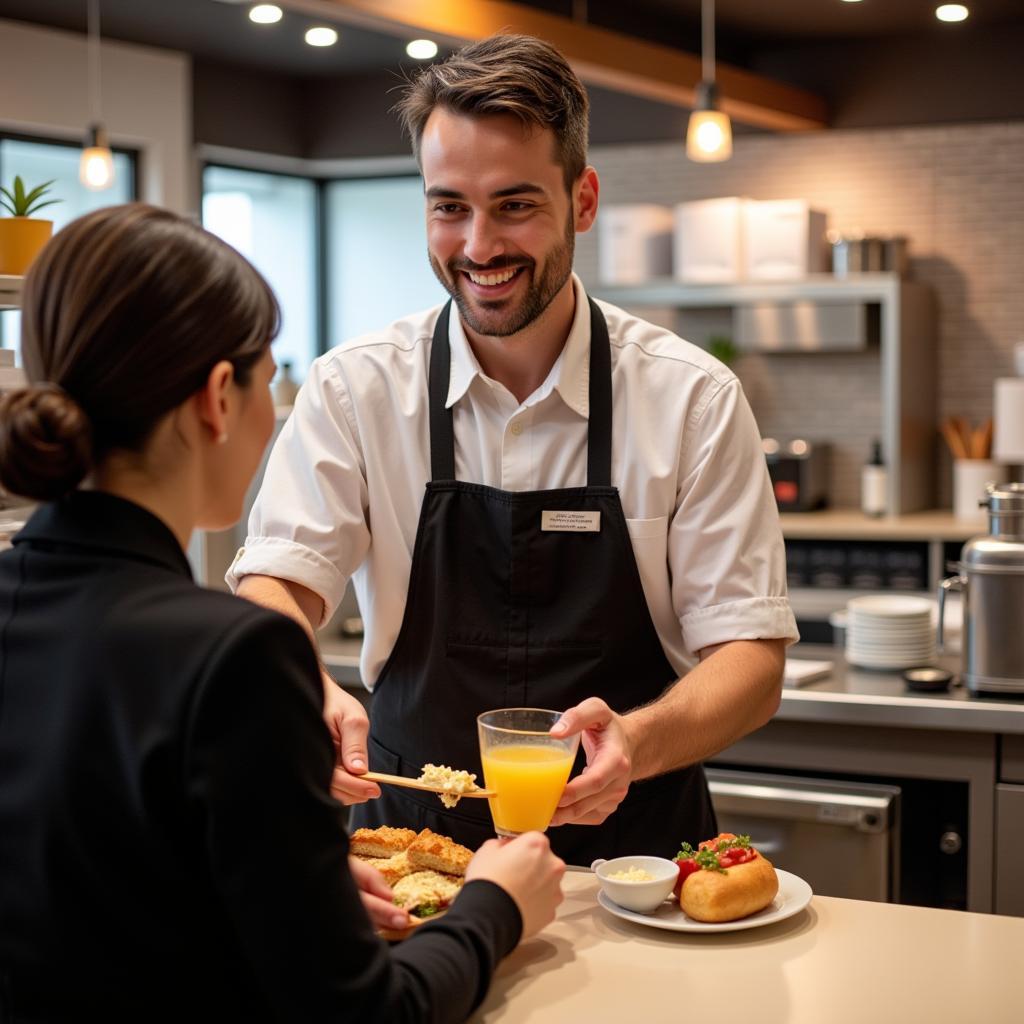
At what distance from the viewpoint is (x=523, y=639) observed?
209 cm

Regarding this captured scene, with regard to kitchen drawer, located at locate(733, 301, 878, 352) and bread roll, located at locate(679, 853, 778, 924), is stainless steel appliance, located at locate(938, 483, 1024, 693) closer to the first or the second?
bread roll, located at locate(679, 853, 778, 924)

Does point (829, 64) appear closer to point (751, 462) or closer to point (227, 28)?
point (227, 28)

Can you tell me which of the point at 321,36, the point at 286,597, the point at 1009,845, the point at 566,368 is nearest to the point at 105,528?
the point at 286,597

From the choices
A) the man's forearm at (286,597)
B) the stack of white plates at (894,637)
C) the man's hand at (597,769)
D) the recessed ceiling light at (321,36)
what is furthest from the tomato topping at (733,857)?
the recessed ceiling light at (321,36)

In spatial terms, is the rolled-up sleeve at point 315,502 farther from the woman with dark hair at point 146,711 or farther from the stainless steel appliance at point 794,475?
the stainless steel appliance at point 794,475

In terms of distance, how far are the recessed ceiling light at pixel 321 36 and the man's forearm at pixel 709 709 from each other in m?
5.16

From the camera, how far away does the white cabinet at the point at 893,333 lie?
6.43 meters

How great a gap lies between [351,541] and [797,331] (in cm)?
491

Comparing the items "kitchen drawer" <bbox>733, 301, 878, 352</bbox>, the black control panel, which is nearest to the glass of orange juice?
the black control panel

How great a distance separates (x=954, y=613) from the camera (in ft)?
13.5

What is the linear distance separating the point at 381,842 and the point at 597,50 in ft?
14.1

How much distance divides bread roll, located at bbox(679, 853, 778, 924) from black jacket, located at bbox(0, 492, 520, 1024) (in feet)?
1.96

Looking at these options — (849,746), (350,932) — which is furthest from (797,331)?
(350,932)

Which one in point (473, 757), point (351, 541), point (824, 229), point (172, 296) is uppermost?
point (824, 229)
